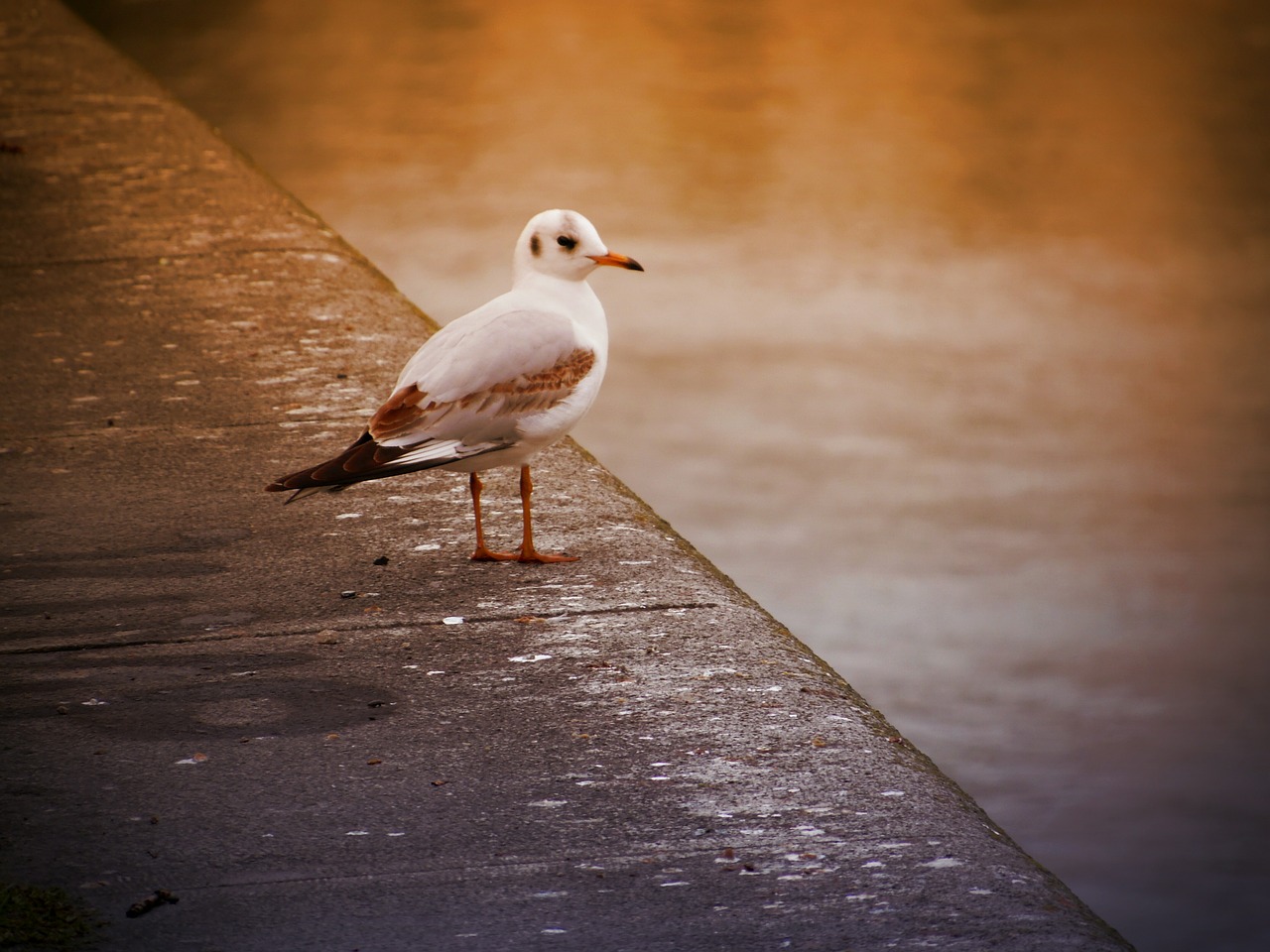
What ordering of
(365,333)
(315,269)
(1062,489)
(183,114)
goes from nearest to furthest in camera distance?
(365,333), (315,269), (1062,489), (183,114)

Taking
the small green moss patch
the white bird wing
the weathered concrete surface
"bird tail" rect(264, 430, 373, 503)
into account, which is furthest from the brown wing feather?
the small green moss patch

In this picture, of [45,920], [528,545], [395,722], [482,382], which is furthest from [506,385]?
[45,920]

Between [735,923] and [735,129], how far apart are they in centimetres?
986

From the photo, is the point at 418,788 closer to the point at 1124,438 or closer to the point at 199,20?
the point at 1124,438

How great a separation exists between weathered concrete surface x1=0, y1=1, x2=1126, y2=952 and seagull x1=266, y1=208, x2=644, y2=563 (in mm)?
275

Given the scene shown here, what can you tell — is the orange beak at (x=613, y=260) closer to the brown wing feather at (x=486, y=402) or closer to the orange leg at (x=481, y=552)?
the brown wing feather at (x=486, y=402)

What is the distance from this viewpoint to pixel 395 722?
318cm

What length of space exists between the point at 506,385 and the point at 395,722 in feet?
3.16

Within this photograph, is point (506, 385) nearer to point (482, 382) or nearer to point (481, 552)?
point (482, 382)

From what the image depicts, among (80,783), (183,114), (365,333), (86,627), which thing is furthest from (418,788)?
(183,114)

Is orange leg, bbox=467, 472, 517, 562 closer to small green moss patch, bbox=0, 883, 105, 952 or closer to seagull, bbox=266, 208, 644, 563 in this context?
seagull, bbox=266, 208, 644, 563

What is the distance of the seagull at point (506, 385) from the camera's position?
3.75m

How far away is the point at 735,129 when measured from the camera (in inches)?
468

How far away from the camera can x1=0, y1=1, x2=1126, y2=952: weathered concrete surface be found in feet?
8.52
